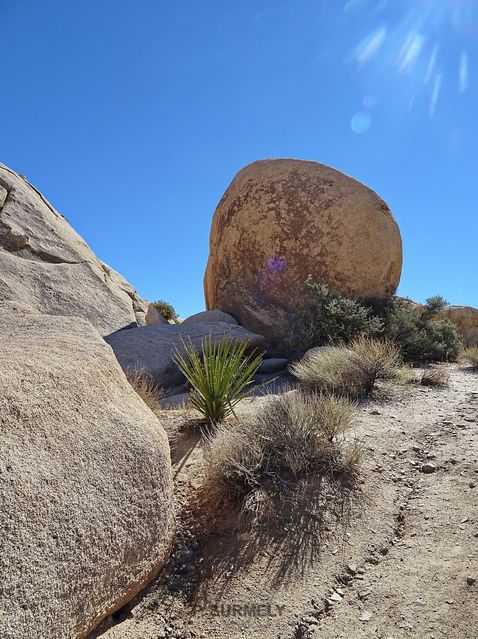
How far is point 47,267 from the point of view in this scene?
9.86 metres

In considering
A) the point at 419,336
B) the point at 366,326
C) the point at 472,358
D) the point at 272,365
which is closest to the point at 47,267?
the point at 272,365

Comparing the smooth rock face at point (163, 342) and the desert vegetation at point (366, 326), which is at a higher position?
the desert vegetation at point (366, 326)

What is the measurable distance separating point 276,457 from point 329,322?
5420mm

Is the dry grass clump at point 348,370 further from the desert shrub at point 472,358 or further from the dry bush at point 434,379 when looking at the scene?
the desert shrub at point 472,358

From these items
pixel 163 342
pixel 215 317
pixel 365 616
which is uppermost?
pixel 215 317

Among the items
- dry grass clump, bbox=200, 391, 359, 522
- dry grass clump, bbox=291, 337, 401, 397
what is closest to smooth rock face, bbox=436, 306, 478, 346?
dry grass clump, bbox=291, 337, 401, 397

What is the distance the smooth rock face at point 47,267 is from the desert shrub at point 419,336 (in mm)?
5580

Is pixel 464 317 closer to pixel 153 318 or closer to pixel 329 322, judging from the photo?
pixel 329 322

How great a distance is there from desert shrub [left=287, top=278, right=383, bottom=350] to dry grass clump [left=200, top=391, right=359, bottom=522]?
444cm

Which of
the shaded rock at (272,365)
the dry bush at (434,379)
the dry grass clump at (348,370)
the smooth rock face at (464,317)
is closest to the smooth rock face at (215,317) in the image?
the shaded rock at (272,365)

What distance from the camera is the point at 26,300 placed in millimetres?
8820

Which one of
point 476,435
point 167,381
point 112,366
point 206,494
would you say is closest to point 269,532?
point 206,494

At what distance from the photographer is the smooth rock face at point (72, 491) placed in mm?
1983

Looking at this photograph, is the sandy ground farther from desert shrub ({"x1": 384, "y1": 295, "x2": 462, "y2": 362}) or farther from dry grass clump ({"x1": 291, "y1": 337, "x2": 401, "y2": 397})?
desert shrub ({"x1": 384, "y1": 295, "x2": 462, "y2": 362})
